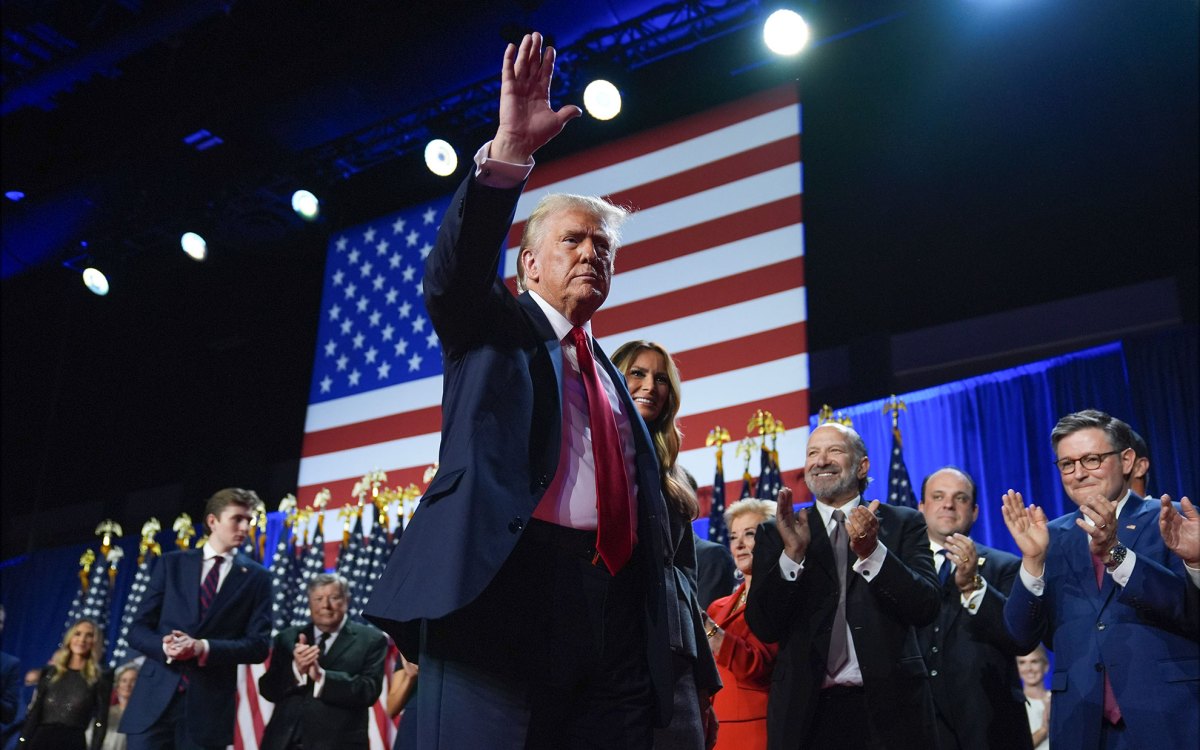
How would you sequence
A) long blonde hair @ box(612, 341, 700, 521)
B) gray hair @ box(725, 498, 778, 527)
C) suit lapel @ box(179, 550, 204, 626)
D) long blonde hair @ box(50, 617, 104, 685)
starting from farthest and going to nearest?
long blonde hair @ box(50, 617, 104, 685)
suit lapel @ box(179, 550, 204, 626)
gray hair @ box(725, 498, 778, 527)
long blonde hair @ box(612, 341, 700, 521)

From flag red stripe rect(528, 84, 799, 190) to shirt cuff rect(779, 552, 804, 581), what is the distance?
14.0ft

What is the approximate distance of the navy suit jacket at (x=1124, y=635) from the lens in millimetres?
2729

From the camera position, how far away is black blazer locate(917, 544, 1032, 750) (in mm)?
3326

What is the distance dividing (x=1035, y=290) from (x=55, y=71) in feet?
23.7

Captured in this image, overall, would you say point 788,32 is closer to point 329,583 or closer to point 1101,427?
point 1101,427

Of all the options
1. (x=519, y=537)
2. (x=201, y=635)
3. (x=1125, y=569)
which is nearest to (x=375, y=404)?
(x=201, y=635)

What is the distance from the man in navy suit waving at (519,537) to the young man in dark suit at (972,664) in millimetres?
1961

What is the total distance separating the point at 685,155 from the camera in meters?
6.95

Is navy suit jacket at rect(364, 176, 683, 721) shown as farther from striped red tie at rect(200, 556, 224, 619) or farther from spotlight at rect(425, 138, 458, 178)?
spotlight at rect(425, 138, 458, 178)

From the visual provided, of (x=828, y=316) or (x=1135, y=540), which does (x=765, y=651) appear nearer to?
(x=1135, y=540)

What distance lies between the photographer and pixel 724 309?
21.2 feet

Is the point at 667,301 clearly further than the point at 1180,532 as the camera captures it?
Yes

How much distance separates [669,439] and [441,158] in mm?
5026

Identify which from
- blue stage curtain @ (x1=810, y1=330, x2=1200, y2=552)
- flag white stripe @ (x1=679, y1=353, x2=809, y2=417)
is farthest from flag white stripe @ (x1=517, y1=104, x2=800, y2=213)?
blue stage curtain @ (x1=810, y1=330, x2=1200, y2=552)
